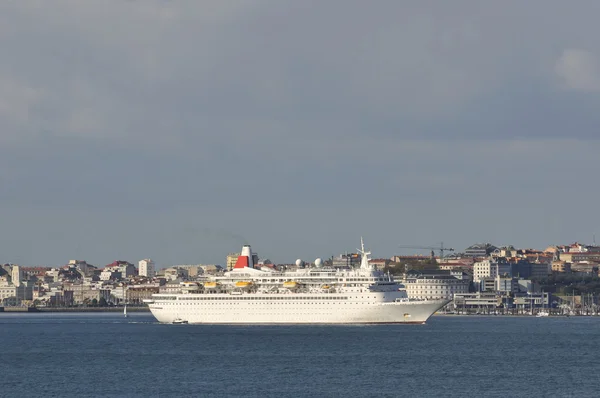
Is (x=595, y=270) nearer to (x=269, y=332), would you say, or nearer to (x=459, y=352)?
(x=269, y=332)

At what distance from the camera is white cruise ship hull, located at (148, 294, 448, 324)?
299ft

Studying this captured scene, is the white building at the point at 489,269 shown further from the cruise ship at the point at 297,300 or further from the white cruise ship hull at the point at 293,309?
the white cruise ship hull at the point at 293,309

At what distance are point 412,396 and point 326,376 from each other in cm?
722

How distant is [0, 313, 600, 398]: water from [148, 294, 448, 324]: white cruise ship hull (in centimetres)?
439

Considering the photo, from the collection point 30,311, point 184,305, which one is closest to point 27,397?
point 184,305

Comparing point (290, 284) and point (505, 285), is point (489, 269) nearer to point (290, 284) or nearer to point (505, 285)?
point (505, 285)

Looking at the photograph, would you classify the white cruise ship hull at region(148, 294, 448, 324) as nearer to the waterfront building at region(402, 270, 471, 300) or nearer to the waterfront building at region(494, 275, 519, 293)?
the waterfront building at region(402, 270, 471, 300)

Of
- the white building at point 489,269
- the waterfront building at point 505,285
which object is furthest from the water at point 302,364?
the white building at point 489,269

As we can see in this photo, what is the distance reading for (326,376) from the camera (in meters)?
51.9

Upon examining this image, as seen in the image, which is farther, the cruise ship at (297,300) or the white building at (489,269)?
the white building at (489,269)

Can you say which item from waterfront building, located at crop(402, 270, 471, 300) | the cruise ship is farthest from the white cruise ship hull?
waterfront building, located at crop(402, 270, 471, 300)

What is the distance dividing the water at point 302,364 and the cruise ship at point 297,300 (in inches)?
183

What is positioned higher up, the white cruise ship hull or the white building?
the white building

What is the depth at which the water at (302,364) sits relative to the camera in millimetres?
47594
